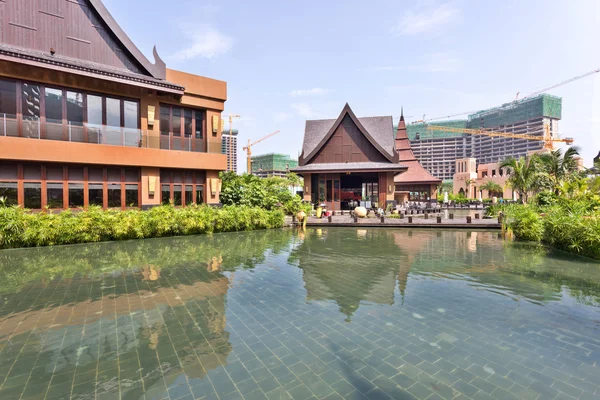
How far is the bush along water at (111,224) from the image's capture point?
11.4 meters

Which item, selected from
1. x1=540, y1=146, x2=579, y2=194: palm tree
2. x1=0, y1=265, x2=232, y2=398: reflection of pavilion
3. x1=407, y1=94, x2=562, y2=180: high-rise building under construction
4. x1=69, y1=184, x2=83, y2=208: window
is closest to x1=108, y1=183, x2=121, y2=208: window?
x1=69, y1=184, x2=83, y2=208: window

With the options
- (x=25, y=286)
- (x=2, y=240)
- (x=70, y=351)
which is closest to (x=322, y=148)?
(x=2, y=240)

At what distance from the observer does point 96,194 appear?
15.6m

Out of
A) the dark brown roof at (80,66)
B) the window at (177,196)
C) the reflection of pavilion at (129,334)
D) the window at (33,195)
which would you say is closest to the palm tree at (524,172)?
the window at (177,196)

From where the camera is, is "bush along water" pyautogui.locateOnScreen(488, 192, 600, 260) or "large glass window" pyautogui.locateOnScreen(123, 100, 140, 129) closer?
"bush along water" pyautogui.locateOnScreen(488, 192, 600, 260)

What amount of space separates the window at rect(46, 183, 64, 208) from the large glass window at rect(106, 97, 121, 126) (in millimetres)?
3776

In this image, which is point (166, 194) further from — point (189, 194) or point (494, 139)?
point (494, 139)

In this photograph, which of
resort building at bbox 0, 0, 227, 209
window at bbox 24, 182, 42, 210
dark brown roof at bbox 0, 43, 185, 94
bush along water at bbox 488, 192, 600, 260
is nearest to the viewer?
bush along water at bbox 488, 192, 600, 260

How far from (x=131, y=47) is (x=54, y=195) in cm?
830

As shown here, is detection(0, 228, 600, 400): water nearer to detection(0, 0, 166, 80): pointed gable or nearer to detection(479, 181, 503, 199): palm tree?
detection(0, 0, 166, 80): pointed gable

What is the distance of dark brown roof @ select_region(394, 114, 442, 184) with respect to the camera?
36.2 metres

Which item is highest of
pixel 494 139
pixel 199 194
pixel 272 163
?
pixel 494 139

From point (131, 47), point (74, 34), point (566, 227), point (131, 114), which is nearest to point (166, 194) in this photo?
point (131, 114)

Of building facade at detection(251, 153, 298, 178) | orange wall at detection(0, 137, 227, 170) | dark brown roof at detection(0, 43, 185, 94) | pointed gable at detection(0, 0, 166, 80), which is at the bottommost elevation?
orange wall at detection(0, 137, 227, 170)
